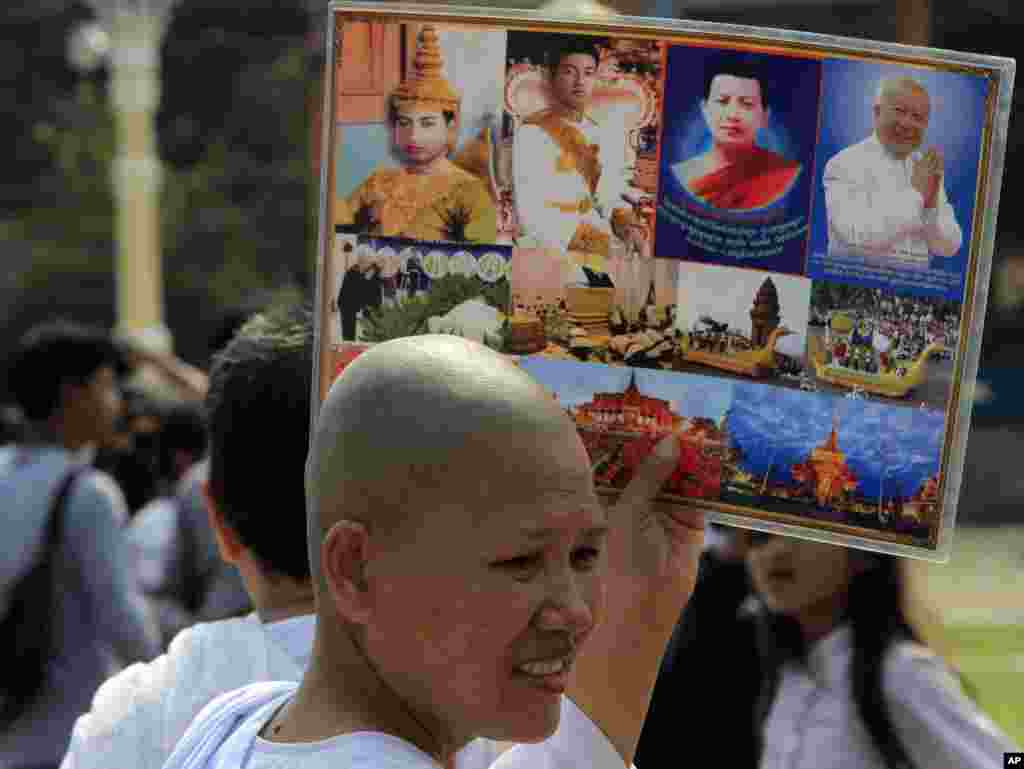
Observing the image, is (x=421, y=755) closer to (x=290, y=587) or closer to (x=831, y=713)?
Result: (x=290, y=587)

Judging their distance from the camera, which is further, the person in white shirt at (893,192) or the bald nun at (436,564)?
the person in white shirt at (893,192)

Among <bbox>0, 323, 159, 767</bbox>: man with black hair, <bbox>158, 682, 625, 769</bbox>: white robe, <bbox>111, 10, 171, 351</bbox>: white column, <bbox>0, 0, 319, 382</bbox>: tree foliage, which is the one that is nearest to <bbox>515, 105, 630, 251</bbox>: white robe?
<bbox>158, 682, 625, 769</bbox>: white robe

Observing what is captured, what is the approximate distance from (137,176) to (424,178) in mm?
20105

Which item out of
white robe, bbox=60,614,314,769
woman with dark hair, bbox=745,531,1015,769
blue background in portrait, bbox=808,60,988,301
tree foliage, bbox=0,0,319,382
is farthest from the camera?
tree foliage, bbox=0,0,319,382

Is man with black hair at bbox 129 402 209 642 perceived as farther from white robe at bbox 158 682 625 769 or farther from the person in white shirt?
the person in white shirt

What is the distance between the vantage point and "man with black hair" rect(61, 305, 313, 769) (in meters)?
2.02

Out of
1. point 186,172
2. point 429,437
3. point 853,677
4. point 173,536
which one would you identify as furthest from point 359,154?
point 186,172

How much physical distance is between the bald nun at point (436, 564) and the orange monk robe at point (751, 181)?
333mm

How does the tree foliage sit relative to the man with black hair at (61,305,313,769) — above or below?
below

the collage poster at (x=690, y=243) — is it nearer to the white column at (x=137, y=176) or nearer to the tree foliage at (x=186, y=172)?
the white column at (x=137, y=176)

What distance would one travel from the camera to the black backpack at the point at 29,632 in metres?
4.24

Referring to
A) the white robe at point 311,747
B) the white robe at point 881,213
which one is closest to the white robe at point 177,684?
the white robe at point 311,747

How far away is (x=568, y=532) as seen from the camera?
4.46 feet

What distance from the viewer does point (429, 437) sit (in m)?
1.33
